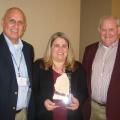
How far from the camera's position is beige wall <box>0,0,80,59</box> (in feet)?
12.8

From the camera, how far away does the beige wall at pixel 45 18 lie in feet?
12.8

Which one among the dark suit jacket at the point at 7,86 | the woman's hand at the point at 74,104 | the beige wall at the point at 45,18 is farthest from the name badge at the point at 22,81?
the beige wall at the point at 45,18

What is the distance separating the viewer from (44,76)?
2.83m

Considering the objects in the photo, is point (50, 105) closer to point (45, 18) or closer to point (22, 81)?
point (22, 81)

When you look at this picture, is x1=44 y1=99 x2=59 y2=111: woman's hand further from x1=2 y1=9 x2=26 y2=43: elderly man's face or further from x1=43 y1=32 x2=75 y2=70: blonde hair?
x1=2 y1=9 x2=26 y2=43: elderly man's face

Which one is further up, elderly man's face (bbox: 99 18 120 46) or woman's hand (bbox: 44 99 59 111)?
elderly man's face (bbox: 99 18 120 46)

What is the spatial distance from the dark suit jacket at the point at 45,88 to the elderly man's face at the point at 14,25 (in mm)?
413

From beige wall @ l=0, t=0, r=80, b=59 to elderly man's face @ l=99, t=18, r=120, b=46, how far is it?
1.23 metres

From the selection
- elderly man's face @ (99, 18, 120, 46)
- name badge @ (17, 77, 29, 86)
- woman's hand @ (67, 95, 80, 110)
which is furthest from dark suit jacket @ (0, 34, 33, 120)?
elderly man's face @ (99, 18, 120, 46)

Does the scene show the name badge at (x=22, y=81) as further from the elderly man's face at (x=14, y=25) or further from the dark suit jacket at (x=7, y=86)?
the elderly man's face at (x=14, y=25)

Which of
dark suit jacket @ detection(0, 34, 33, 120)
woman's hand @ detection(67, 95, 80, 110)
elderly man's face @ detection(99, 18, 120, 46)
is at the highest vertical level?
elderly man's face @ detection(99, 18, 120, 46)

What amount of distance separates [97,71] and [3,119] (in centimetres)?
→ 125

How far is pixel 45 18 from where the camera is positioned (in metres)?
4.12

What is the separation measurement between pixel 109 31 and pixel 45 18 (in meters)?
1.34
